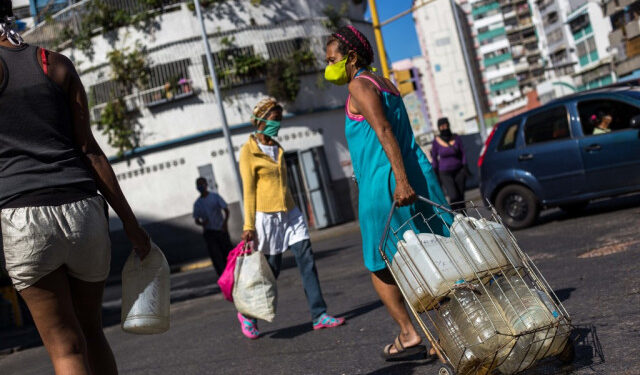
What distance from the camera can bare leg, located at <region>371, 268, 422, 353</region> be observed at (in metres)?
4.39

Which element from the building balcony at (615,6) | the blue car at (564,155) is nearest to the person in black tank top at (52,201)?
the blue car at (564,155)

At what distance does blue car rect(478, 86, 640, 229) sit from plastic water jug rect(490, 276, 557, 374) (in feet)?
20.6

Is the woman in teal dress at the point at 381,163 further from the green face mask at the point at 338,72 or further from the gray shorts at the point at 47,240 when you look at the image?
the gray shorts at the point at 47,240

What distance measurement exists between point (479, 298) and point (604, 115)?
7269 mm

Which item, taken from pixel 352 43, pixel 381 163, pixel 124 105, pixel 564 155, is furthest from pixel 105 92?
pixel 381 163

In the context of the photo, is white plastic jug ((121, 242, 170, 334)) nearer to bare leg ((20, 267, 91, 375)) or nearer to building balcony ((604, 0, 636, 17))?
bare leg ((20, 267, 91, 375))

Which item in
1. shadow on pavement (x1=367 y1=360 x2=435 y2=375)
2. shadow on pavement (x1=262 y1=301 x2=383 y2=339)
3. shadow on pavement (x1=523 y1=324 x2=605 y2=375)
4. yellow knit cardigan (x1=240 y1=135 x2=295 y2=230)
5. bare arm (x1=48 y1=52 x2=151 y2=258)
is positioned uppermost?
bare arm (x1=48 y1=52 x2=151 y2=258)

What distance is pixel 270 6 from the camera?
91.7 ft

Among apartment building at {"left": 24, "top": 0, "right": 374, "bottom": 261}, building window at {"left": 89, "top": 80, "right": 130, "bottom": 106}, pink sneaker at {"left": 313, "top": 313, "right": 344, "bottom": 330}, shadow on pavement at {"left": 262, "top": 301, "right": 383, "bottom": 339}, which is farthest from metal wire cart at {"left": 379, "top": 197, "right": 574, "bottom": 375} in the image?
building window at {"left": 89, "top": 80, "right": 130, "bottom": 106}

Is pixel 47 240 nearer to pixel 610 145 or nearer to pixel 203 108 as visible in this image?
pixel 610 145

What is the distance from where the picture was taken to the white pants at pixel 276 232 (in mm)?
6695

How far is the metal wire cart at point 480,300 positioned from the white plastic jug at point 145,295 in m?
1.11

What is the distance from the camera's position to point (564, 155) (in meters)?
10.1

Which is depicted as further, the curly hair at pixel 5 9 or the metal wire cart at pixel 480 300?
the metal wire cart at pixel 480 300
